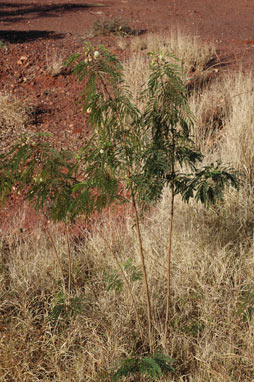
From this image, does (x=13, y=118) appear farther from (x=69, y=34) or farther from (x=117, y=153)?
(x=117, y=153)

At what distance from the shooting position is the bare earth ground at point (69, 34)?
636 centimetres

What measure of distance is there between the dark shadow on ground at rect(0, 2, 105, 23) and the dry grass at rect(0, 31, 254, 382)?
8.58m

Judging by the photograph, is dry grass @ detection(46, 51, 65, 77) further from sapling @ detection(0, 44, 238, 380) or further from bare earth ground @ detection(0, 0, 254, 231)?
sapling @ detection(0, 44, 238, 380)

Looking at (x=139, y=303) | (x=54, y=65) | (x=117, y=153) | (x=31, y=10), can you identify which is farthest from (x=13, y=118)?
(x=31, y=10)

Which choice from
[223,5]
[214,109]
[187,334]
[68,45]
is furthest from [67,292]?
[223,5]

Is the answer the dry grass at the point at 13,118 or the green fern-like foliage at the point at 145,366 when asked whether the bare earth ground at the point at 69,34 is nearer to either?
the dry grass at the point at 13,118

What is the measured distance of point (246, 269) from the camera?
310 cm

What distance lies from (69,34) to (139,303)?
7399 millimetres

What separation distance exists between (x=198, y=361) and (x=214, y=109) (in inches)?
144

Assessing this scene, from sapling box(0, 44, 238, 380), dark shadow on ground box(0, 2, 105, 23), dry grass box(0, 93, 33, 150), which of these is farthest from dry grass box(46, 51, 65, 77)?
sapling box(0, 44, 238, 380)

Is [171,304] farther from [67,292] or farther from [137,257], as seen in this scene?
[67,292]

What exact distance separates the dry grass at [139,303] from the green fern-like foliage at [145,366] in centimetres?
10

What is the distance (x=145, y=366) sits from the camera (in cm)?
220

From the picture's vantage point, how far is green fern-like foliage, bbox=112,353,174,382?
2168 mm
